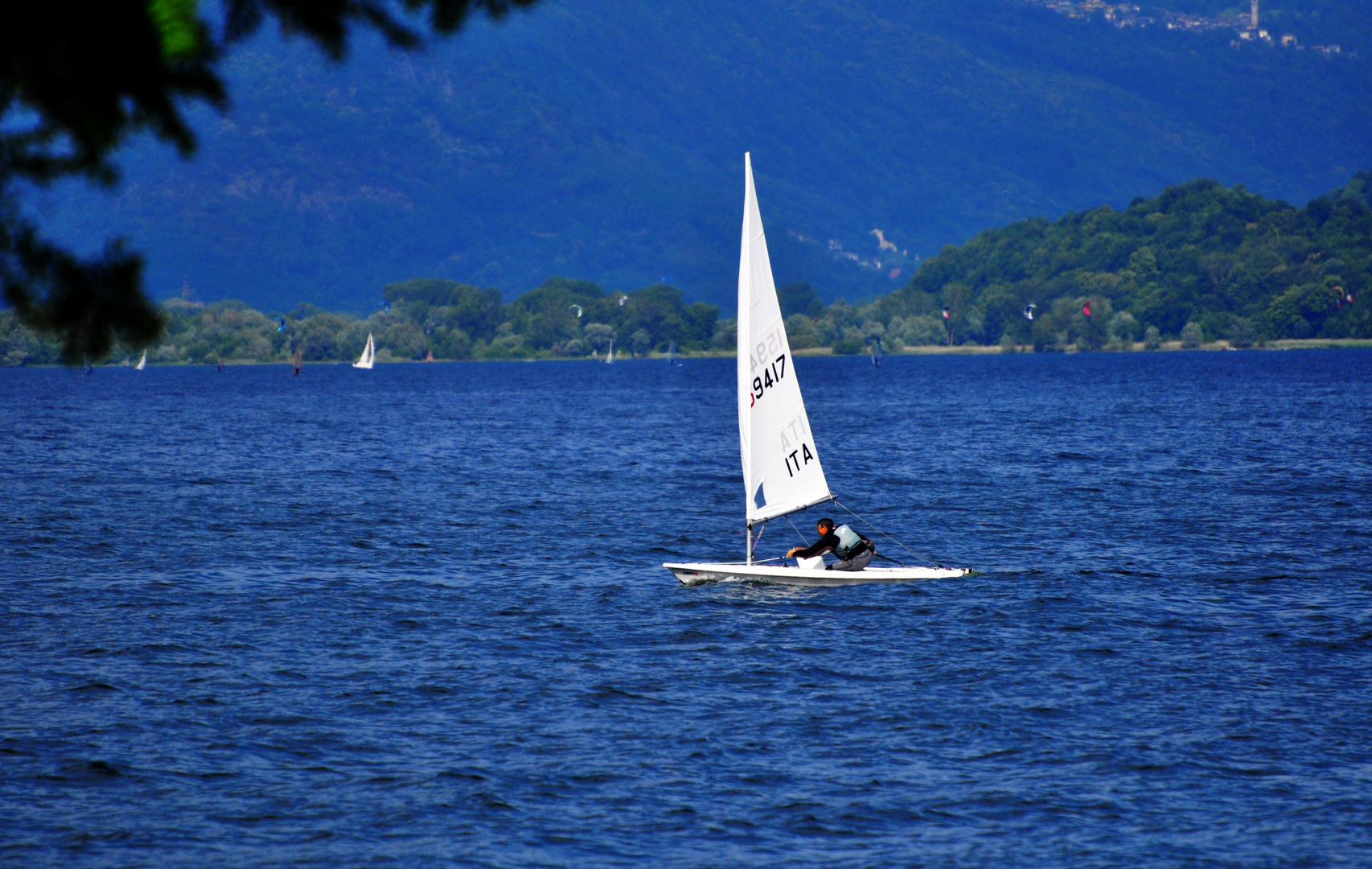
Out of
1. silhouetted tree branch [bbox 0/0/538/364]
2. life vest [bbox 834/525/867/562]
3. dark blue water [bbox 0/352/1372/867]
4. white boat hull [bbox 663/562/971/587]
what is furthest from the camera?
white boat hull [bbox 663/562/971/587]

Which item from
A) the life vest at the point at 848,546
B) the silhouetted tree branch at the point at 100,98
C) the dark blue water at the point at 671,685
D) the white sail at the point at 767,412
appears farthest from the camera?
the life vest at the point at 848,546

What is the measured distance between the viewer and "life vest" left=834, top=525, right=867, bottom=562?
33.4 metres

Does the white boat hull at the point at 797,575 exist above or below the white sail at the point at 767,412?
below

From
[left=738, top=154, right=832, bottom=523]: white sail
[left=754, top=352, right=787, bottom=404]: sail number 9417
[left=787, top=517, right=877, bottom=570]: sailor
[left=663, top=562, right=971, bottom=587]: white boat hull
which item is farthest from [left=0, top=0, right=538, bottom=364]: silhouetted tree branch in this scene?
[left=663, top=562, right=971, bottom=587]: white boat hull

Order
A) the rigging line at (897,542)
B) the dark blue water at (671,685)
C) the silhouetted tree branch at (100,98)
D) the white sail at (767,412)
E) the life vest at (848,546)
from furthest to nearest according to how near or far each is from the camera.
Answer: the rigging line at (897,542)
the life vest at (848,546)
the white sail at (767,412)
the dark blue water at (671,685)
the silhouetted tree branch at (100,98)

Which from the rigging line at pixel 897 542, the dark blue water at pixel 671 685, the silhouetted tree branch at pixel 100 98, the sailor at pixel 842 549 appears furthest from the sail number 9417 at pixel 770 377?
the silhouetted tree branch at pixel 100 98

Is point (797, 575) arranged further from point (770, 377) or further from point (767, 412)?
point (770, 377)

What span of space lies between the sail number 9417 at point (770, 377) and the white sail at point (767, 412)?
20 millimetres

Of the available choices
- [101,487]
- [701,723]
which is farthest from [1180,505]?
[101,487]

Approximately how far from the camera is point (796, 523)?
49.5m

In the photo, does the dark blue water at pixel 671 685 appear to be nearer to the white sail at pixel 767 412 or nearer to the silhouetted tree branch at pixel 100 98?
the white sail at pixel 767 412

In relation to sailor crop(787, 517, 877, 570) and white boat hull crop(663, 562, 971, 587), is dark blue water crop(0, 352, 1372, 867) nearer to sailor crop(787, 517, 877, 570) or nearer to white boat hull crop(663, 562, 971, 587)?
white boat hull crop(663, 562, 971, 587)

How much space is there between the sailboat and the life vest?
610mm

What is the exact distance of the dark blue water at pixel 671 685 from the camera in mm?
18359
